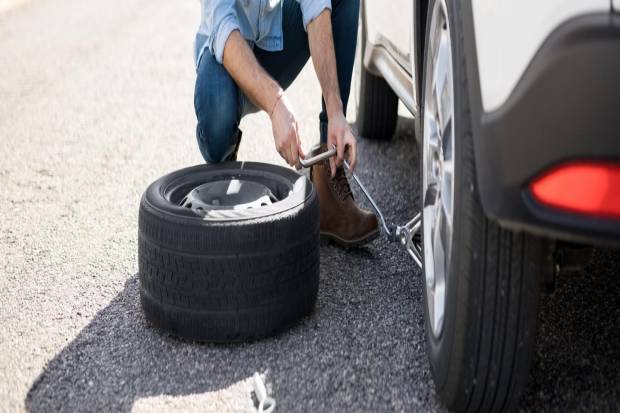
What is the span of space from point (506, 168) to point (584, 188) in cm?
14

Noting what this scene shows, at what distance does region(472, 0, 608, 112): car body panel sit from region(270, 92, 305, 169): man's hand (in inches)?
38.3

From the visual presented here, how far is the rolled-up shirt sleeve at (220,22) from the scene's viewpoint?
2904 mm

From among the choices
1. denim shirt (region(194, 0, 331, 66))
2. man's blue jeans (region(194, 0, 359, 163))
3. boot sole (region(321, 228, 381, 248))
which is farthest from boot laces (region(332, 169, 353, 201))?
denim shirt (region(194, 0, 331, 66))

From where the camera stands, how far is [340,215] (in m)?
3.22

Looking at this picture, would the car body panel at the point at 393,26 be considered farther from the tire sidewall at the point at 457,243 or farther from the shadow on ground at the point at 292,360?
the tire sidewall at the point at 457,243

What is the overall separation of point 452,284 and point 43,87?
14.8 ft

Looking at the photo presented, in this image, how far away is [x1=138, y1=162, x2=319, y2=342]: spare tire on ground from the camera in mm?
2426

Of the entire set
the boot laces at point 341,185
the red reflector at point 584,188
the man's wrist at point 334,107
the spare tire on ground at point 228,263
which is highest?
the red reflector at point 584,188

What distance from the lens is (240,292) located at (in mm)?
2475

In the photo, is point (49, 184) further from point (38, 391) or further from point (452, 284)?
point (452, 284)

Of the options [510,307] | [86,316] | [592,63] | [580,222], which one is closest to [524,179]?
[580,222]

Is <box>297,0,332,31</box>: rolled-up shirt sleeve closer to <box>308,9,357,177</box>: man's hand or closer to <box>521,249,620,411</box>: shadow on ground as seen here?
<box>308,9,357,177</box>: man's hand

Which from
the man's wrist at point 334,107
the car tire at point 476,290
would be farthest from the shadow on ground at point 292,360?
the man's wrist at point 334,107

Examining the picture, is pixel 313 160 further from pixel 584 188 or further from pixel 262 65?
pixel 584 188
